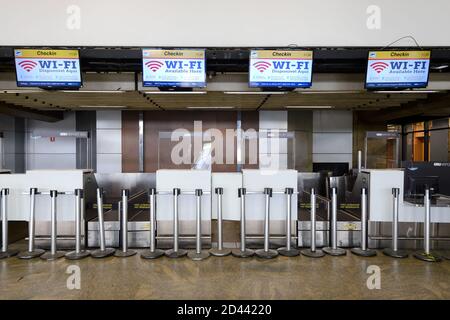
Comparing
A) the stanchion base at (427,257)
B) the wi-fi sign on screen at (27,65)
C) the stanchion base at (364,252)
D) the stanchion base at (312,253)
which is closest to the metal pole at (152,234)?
the stanchion base at (312,253)

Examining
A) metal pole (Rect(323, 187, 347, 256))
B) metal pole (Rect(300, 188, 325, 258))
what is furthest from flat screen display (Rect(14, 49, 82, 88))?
metal pole (Rect(323, 187, 347, 256))

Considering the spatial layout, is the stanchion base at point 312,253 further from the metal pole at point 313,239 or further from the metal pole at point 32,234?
the metal pole at point 32,234

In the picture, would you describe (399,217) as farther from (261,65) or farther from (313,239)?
(261,65)

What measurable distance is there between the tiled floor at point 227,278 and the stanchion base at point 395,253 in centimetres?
7

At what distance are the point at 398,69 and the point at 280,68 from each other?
4.42 feet

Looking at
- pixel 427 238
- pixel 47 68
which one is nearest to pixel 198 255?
pixel 427 238

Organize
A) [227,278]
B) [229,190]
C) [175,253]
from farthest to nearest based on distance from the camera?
[229,190] → [175,253] → [227,278]

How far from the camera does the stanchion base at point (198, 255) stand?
316 cm

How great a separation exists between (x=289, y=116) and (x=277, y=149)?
0.86 m

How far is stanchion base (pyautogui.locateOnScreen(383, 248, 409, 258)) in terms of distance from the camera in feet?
10.7

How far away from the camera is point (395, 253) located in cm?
329

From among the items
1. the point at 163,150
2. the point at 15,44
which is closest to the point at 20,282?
the point at 15,44

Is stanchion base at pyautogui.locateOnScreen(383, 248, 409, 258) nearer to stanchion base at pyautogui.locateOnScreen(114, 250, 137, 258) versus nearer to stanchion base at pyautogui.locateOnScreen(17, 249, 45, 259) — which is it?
stanchion base at pyautogui.locateOnScreen(114, 250, 137, 258)
